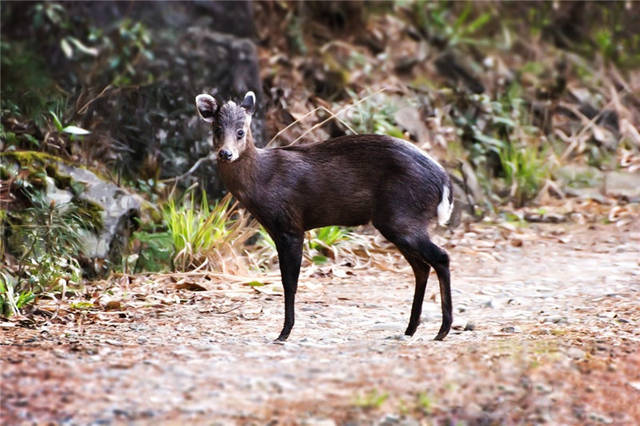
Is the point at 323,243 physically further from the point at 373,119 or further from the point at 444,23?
the point at 444,23

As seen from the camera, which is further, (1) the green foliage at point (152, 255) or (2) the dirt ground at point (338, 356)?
(1) the green foliage at point (152, 255)

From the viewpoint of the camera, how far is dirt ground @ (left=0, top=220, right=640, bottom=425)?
147 inches

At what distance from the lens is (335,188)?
5070 millimetres

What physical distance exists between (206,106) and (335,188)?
823mm

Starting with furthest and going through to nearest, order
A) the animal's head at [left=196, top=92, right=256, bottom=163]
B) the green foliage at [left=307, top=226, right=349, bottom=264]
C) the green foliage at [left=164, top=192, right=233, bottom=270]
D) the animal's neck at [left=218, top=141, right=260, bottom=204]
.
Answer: the green foliage at [left=307, top=226, right=349, bottom=264] < the green foliage at [left=164, top=192, right=233, bottom=270] < the animal's neck at [left=218, top=141, right=260, bottom=204] < the animal's head at [left=196, top=92, right=256, bottom=163]

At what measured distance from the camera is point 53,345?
473 centimetres

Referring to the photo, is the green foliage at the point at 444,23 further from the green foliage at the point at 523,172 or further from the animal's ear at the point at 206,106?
the animal's ear at the point at 206,106

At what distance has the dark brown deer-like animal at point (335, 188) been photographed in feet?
16.2

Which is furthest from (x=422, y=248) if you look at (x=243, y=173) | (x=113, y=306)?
(x=113, y=306)

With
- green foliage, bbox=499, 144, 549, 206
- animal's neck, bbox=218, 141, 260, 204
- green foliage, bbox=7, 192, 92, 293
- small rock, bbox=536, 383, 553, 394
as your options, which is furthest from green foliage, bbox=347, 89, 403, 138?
small rock, bbox=536, 383, 553, 394

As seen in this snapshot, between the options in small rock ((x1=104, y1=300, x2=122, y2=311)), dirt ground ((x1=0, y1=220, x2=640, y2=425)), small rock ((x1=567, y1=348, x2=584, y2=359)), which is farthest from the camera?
small rock ((x1=104, y1=300, x2=122, y2=311))

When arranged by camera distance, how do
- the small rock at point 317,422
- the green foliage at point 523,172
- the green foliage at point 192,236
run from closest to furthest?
1. the small rock at point 317,422
2. the green foliage at point 192,236
3. the green foliage at point 523,172

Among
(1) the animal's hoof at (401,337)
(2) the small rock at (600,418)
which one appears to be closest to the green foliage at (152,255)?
(1) the animal's hoof at (401,337)

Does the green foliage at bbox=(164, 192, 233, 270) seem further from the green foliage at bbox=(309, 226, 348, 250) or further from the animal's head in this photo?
the animal's head
